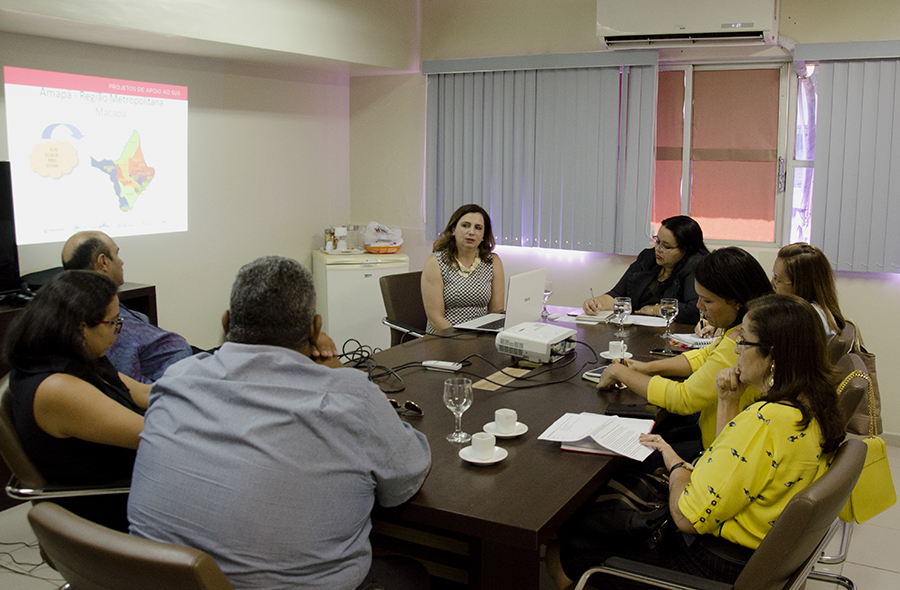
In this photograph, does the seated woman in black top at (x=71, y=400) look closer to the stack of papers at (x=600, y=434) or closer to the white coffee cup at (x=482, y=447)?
the white coffee cup at (x=482, y=447)

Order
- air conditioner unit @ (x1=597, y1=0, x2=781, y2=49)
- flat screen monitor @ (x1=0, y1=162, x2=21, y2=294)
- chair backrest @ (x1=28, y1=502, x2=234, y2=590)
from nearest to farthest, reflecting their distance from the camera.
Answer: chair backrest @ (x1=28, y1=502, x2=234, y2=590) → flat screen monitor @ (x1=0, y1=162, x2=21, y2=294) → air conditioner unit @ (x1=597, y1=0, x2=781, y2=49)

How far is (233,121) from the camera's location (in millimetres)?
5242

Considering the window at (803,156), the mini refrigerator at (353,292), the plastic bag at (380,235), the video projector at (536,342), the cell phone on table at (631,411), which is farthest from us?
the plastic bag at (380,235)

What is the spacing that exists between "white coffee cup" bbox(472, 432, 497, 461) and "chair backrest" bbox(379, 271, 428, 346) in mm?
2154

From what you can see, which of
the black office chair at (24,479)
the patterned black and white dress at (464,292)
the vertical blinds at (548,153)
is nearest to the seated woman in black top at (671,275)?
the patterned black and white dress at (464,292)

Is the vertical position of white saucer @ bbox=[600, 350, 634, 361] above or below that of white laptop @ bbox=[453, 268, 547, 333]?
below

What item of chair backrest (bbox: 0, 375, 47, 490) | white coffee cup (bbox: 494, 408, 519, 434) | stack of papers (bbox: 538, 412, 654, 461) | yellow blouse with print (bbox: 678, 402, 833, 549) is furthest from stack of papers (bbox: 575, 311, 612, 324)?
chair backrest (bbox: 0, 375, 47, 490)

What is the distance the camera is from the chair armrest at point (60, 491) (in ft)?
6.31

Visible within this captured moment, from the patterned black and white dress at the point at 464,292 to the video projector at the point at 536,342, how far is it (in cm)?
97

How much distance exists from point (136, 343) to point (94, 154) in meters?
2.13

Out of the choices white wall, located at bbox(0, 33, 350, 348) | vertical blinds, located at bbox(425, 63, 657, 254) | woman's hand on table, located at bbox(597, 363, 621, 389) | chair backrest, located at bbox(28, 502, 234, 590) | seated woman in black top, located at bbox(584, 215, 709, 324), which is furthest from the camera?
vertical blinds, located at bbox(425, 63, 657, 254)

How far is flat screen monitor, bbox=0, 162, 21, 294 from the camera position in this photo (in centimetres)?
364

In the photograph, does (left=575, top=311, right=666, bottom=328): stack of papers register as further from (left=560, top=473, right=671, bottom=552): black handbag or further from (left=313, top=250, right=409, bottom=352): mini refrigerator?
(left=313, top=250, right=409, bottom=352): mini refrigerator

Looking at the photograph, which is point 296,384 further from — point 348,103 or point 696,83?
point 348,103
